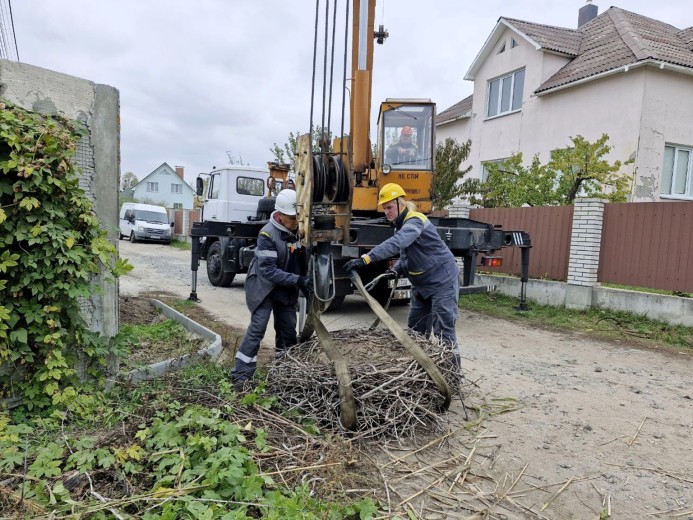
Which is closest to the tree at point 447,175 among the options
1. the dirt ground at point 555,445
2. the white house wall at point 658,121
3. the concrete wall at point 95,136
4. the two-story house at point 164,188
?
the white house wall at point 658,121

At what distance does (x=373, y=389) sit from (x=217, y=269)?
27.6 feet

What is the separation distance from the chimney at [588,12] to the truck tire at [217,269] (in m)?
16.7

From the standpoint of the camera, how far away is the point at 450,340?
4.70 m

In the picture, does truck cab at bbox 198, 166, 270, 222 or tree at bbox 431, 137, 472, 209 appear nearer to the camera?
truck cab at bbox 198, 166, 270, 222

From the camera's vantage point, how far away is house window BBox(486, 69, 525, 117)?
16.8m

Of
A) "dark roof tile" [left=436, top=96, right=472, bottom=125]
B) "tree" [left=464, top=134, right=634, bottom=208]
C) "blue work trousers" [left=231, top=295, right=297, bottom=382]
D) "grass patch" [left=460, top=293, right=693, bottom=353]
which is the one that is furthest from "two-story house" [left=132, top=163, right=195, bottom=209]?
"blue work trousers" [left=231, top=295, right=297, bottom=382]

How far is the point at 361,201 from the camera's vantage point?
787 cm

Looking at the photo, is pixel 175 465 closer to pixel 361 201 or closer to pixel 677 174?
pixel 361 201

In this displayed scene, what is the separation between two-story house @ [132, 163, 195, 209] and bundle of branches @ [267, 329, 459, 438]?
57.3m

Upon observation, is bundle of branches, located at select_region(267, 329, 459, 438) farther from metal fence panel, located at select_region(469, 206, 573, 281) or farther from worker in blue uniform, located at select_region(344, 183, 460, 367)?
metal fence panel, located at select_region(469, 206, 573, 281)

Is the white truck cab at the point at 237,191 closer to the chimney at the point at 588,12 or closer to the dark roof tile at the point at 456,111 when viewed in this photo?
the dark roof tile at the point at 456,111

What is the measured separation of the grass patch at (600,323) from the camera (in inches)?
281

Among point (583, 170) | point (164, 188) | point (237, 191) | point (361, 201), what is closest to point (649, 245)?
point (583, 170)

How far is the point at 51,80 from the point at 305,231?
2107mm
